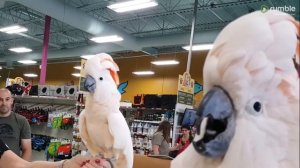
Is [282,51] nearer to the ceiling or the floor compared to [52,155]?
nearer to the ceiling

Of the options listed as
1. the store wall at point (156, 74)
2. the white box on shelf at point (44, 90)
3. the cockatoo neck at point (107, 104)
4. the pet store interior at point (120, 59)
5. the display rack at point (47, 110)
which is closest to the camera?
the cockatoo neck at point (107, 104)

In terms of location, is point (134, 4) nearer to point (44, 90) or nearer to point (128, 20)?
point (44, 90)

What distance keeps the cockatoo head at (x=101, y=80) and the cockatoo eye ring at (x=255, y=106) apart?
2.25 metres

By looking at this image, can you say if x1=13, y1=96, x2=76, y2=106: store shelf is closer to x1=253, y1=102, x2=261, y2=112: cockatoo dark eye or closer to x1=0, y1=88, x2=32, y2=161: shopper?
x1=0, y1=88, x2=32, y2=161: shopper

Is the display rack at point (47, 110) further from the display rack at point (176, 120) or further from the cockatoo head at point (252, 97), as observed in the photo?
the cockatoo head at point (252, 97)

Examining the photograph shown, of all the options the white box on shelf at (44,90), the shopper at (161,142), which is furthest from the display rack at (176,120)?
the white box on shelf at (44,90)

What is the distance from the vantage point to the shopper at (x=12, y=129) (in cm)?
390

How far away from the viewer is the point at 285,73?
2.43ft

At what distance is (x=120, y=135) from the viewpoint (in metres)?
2.77

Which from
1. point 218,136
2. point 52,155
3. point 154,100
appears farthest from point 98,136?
point 154,100

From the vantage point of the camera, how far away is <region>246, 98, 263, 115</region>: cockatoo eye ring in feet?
2.37

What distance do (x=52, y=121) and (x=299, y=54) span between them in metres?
6.59

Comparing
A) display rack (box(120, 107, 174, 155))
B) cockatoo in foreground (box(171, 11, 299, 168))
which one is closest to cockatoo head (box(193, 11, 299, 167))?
cockatoo in foreground (box(171, 11, 299, 168))

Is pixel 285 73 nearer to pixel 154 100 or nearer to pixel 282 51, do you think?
pixel 282 51
